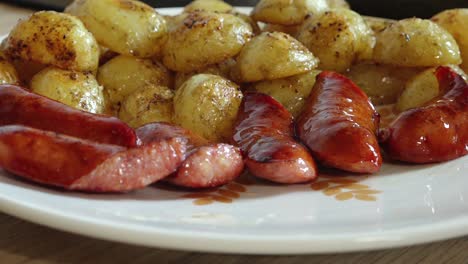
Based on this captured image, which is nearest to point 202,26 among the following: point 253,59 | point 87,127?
point 253,59

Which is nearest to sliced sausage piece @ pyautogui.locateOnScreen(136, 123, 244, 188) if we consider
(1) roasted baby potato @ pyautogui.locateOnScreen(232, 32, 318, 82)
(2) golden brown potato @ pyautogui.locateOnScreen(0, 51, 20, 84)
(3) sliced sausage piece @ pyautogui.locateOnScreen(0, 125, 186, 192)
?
(3) sliced sausage piece @ pyautogui.locateOnScreen(0, 125, 186, 192)

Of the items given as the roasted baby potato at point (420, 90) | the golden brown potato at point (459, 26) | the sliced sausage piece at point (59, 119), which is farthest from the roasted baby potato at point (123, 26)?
the golden brown potato at point (459, 26)

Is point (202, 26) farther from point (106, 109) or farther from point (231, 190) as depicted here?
point (231, 190)

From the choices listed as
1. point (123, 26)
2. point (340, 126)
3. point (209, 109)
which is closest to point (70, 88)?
point (123, 26)

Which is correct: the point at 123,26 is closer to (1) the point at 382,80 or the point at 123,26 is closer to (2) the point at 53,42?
(2) the point at 53,42

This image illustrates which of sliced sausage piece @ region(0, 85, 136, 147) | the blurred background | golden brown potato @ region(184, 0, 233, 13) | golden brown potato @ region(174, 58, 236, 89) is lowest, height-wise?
the blurred background

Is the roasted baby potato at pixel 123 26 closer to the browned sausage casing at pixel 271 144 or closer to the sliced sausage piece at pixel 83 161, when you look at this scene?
the browned sausage casing at pixel 271 144

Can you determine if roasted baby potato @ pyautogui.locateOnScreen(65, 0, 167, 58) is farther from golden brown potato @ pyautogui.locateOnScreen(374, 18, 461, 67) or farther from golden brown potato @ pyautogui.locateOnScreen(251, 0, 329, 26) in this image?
golden brown potato @ pyautogui.locateOnScreen(374, 18, 461, 67)
